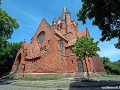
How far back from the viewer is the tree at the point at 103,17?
402 inches

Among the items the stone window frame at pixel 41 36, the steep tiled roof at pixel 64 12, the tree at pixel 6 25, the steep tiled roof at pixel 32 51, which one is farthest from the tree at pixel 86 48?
the steep tiled roof at pixel 64 12

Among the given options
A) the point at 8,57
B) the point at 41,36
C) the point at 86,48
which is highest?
the point at 41,36

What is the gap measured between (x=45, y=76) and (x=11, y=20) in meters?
14.2

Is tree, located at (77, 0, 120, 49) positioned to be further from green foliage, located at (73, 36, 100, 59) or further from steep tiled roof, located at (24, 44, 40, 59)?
steep tiled roof, located at (24, 44, 40, 59)

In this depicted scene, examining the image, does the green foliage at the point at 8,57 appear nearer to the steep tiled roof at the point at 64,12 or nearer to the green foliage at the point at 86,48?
the steep tiled roof at the point at 64,12

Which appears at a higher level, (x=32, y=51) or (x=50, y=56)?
(x=32, y=51)

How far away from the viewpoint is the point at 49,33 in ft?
116

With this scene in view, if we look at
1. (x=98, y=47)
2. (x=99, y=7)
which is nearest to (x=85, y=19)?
(x=99, y=7)

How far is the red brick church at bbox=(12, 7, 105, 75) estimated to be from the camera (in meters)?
30.9

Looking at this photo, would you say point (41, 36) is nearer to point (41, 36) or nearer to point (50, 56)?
point (41, 36)

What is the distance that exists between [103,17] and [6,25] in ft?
53.7

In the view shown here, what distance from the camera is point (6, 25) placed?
21.8 m

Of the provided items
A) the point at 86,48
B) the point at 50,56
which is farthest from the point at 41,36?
the point at 86,48

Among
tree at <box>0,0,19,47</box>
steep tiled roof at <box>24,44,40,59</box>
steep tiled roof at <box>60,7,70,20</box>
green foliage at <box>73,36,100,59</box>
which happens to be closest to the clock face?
steep tiled roof at <box>24,44,40,59</box>
